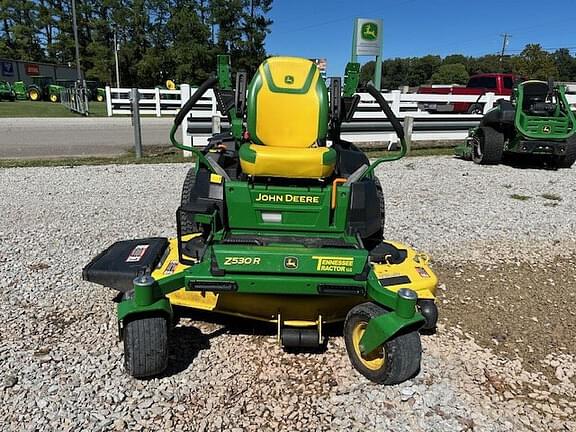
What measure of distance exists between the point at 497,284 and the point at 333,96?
200cm

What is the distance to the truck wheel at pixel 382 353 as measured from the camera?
94.7 inches

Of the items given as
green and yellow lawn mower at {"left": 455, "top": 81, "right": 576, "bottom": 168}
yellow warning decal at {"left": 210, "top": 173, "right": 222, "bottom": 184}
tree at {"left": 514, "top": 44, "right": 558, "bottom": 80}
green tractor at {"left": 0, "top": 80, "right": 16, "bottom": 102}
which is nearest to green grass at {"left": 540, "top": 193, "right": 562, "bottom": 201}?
green and yellow lawn mower at {"left": 455, "top": 81, "right": 576, "bottom": 168}

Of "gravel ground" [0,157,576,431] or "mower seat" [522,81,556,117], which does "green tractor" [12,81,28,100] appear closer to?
"gravel ground" [0,157,576,431]

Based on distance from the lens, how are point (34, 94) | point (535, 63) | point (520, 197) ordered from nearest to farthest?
point (520, 197)
point (34, 94)
point (535, 63)

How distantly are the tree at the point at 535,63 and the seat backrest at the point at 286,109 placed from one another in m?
56.1

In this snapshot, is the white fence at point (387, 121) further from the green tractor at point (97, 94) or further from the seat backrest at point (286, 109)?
the green tractor at point (97, 94)

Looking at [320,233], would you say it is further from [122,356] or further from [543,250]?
[543,250]

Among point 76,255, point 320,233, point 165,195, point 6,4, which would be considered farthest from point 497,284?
point 6,4

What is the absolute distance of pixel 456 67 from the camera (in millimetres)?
79438

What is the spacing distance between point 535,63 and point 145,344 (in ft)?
199

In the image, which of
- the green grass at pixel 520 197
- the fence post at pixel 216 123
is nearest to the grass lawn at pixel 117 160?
the fence post at pixel 216 123

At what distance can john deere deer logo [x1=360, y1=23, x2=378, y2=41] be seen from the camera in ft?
39.3

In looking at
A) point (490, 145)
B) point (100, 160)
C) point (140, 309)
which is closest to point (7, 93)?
point (100, 160)

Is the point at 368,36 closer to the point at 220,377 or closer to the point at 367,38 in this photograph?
the point at 367,38
